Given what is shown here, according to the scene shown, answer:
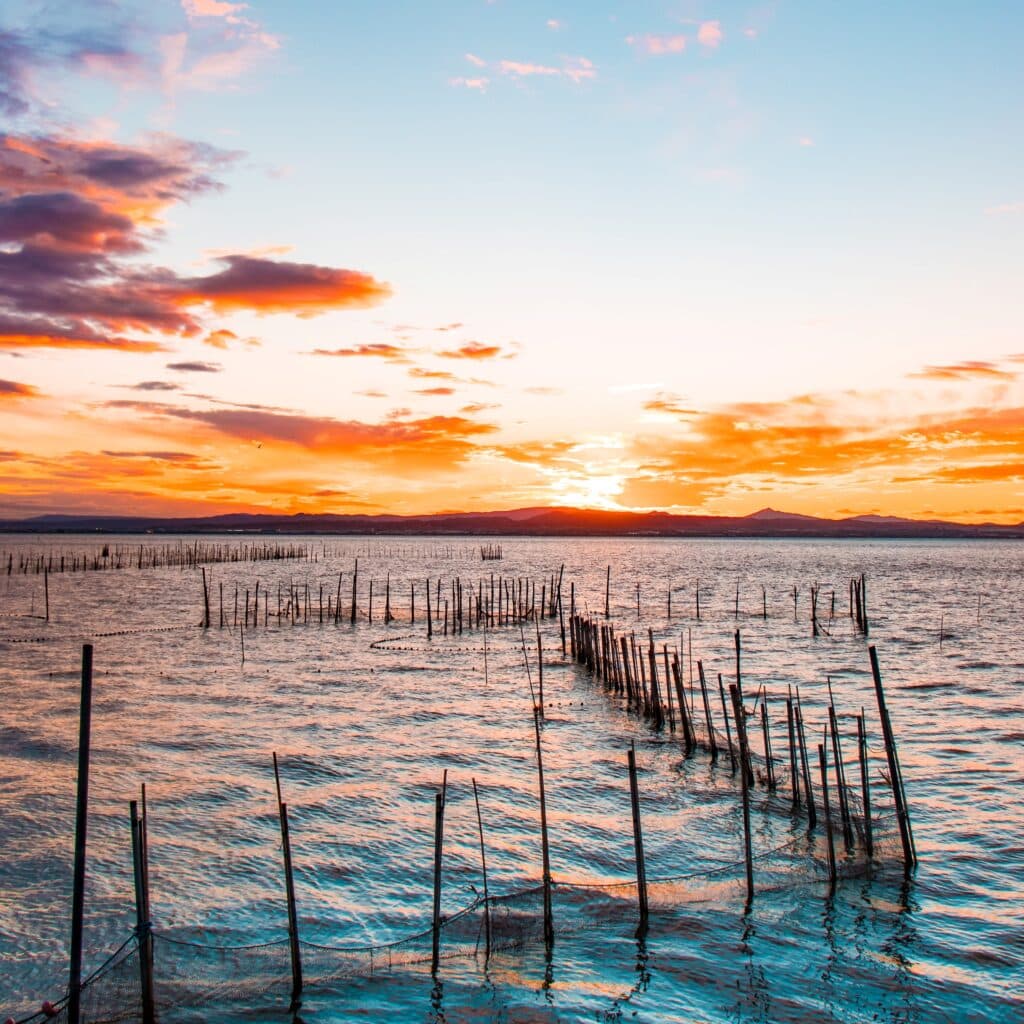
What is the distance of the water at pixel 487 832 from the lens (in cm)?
888

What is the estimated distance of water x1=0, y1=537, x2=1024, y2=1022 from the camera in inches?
350

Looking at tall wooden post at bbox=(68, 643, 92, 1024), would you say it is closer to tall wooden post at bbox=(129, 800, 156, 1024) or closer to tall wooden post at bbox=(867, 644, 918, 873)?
tall wooden post at bbox=(129, 800, 156, 1024)

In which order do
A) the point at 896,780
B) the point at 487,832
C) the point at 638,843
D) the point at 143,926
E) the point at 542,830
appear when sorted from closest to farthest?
the point at 143,926 → the point at 638,843 → the point at 542,830 → the point at 896,780 → the point at 487,832

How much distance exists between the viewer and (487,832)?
44.1 ft

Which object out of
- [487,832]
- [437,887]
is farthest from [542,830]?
[487,832]

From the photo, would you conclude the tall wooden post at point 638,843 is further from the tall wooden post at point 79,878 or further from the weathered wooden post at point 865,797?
the tall wooden post at point 79,878

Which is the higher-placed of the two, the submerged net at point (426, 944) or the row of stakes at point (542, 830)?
the row of stakes at point (542, 830)

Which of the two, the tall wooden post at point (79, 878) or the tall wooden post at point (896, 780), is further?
the tall wooden post at point (896, 780)

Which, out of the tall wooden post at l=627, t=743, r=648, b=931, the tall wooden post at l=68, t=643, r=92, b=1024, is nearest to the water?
the tall wooden post at l=627, t=743, r=648, b=931

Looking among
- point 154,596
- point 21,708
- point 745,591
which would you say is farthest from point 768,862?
point 745,591

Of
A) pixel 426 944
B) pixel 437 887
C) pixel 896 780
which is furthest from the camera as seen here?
pixel 896 780

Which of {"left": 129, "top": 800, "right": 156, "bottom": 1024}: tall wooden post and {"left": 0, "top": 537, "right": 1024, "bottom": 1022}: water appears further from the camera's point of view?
{"left": 0, "top": 537, "right": 1024, "bottom": 1022}: water

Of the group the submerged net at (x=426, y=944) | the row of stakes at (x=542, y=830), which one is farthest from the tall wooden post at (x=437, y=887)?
the submerged net at (x=426, y=944)

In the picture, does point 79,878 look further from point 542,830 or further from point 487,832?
point 487,832
